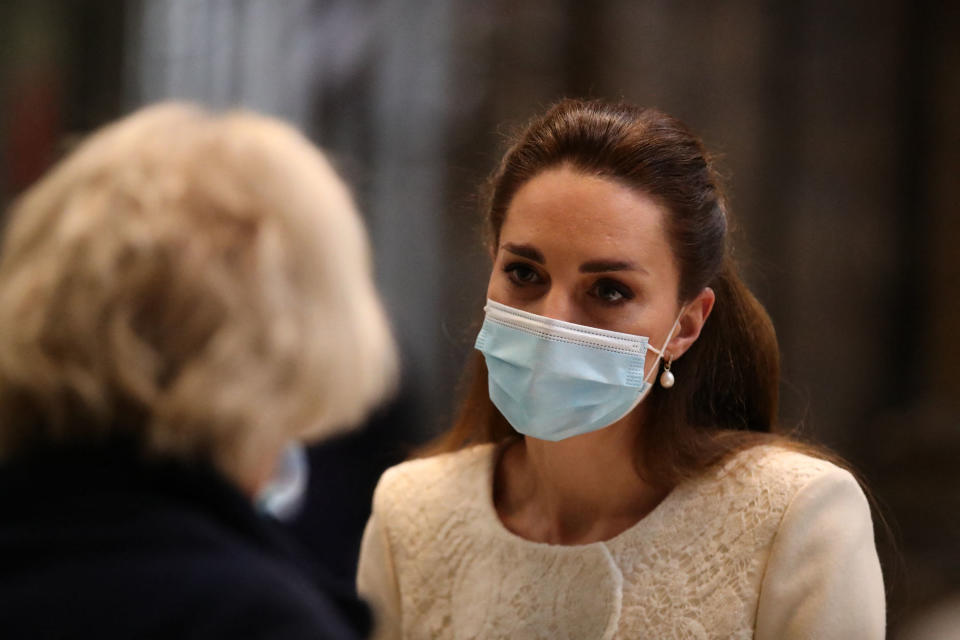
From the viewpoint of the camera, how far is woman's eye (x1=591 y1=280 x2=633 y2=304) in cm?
271

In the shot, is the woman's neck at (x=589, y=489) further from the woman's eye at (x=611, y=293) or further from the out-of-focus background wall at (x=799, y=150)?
the out-of-focus background wall at (x=799, y=150)

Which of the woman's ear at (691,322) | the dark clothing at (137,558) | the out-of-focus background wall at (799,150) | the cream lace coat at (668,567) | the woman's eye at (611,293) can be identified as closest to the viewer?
the dark clothing at (137,558)

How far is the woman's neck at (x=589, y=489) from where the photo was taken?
2912 mm

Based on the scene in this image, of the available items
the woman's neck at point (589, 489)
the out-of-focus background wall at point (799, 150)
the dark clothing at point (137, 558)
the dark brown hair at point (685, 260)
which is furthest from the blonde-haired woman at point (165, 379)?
the out-of-focus background wall at point (799, 150)

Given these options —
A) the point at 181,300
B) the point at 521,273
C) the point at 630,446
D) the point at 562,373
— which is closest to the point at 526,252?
the point at 521,273

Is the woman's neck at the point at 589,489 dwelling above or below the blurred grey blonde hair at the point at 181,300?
below

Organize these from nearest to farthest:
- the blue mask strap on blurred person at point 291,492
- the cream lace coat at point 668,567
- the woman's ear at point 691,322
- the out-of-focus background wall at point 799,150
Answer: the cream lace coat at point 668,567 → the woman's ear at point 691,322 → the blue mask strap on blurred person at point 291,492 → the out-of-focus background wall at point 799,150

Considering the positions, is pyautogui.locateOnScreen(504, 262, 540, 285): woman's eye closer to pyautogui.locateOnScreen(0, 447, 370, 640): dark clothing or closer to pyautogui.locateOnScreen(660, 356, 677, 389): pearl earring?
pyautogui.locateOnScreen(660, 356, 677, 389): pearl earring

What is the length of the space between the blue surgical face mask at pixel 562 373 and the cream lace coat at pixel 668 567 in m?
0.31

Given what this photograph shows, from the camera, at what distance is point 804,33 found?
9.10 metres

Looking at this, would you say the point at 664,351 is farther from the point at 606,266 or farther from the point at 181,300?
the point at 181,300

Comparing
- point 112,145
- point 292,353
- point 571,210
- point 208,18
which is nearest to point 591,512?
point 571,210

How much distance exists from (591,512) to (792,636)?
0.60m

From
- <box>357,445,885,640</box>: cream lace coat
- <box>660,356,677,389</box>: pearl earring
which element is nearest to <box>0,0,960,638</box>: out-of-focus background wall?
<box>357,445,885,640</box>: cream lace coat
